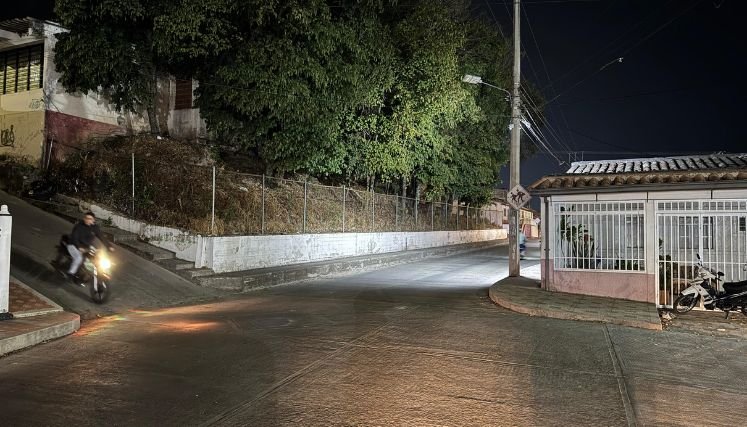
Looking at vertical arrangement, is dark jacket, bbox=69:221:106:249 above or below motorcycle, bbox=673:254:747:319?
above

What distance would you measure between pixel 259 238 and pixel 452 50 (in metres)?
11.1

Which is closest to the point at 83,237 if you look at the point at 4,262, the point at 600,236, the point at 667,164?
the point at 4,262

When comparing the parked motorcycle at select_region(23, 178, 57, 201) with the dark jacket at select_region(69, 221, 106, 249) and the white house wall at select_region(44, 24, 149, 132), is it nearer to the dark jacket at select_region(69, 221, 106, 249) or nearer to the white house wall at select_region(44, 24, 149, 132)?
the white house wall at select_region(44, 24, 149, 132)

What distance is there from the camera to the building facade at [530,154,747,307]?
11.5m

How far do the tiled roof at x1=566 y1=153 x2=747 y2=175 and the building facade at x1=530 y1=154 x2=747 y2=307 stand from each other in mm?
58

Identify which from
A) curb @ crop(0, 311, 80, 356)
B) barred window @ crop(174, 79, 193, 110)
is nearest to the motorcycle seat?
curb @ crop(0, 311, 80, 356)

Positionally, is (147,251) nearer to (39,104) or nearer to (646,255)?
(39,104)

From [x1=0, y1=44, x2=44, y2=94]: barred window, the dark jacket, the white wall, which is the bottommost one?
the white wall

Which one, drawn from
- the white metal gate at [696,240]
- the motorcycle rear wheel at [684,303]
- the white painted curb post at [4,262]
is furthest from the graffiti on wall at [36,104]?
the motorcycle rear wheel at [684,303]

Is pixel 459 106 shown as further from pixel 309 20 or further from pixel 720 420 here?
pixel 720 420

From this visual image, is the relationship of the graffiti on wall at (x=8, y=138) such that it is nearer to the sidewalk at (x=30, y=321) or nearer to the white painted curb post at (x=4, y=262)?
the sidewalk at (x=30, y=321)

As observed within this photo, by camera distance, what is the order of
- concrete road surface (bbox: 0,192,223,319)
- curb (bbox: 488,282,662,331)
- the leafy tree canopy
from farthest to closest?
the leafy tree canopy, concrete road surface (bbox: 0,192,223,319), curb (bbox: 488,282,662,331)

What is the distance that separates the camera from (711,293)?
1112 centimetres

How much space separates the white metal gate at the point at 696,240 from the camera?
11.5 metres
